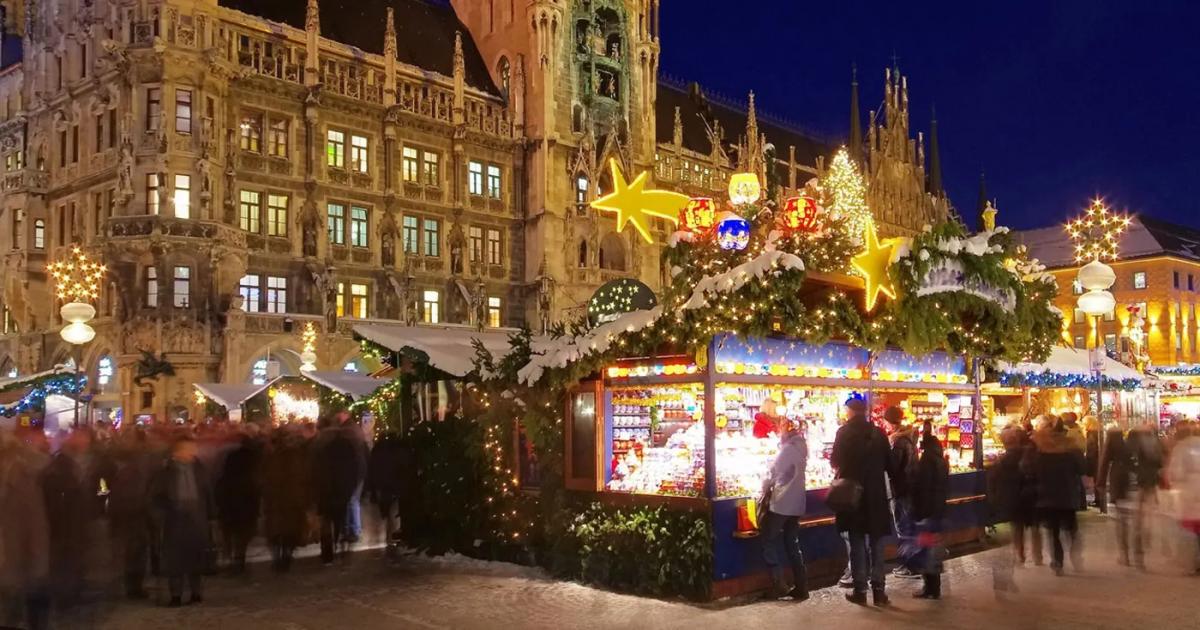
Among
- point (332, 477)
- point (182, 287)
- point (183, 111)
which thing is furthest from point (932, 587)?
point (183, 111)

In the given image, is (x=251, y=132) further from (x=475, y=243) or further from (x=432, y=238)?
(x=475, y=243)

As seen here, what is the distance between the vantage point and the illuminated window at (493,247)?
40684 millimetres

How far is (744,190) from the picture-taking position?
12586 mm

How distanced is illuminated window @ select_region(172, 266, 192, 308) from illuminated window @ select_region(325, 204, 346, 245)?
527 cm

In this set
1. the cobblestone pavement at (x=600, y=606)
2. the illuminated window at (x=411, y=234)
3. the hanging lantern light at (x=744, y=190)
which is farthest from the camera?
the illuminated window at (x=411, y=234)

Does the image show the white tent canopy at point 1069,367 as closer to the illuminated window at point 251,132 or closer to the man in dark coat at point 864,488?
the man in dark coat at point 864,488

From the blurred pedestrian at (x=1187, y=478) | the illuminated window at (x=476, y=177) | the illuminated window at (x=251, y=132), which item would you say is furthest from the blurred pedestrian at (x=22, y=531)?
the illuminated window at (x=476, y=177)

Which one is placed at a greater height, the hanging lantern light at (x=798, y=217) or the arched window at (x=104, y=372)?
the hanging lantern light at (x=798, y=217)

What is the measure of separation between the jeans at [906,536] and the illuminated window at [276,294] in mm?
26226

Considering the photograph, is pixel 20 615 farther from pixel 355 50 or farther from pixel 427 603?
pixel 355 50

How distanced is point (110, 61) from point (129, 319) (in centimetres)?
851

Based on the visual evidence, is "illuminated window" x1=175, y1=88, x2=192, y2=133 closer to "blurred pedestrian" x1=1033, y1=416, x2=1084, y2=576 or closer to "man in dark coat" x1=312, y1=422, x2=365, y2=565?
"man in dark coat" x1=312, y1=422, x2=365, y2=565

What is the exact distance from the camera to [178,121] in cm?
3256

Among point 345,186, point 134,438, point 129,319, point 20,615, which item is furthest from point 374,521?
point 345,186
